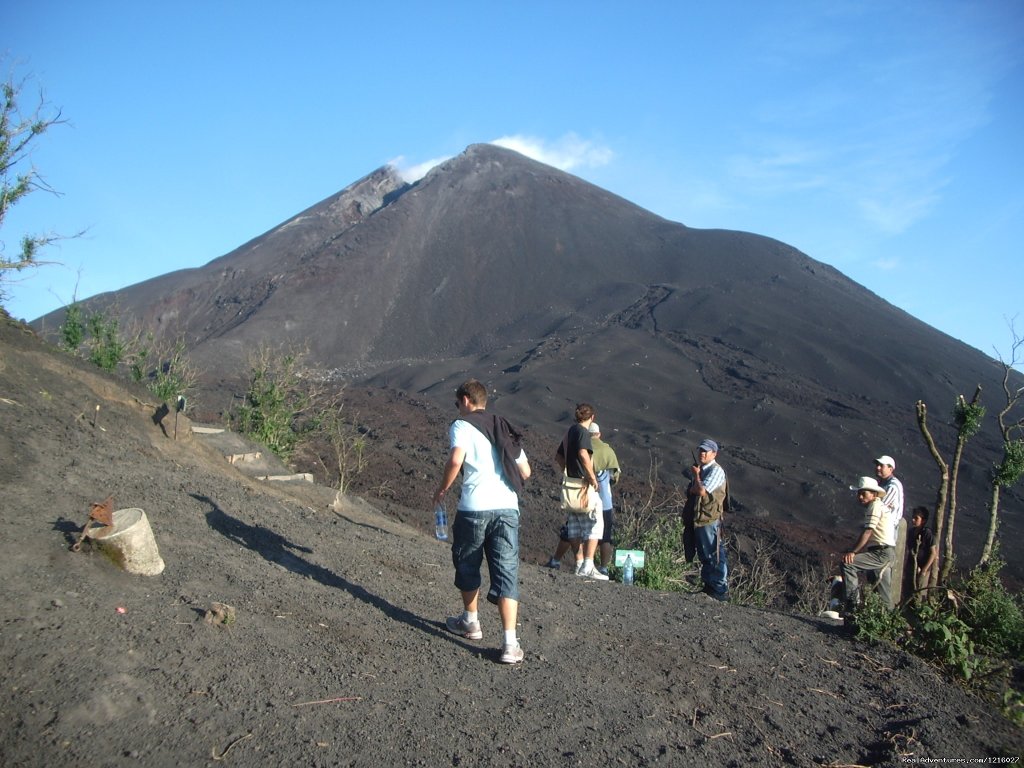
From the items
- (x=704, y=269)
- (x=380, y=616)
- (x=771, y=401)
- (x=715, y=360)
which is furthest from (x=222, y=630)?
(x=704, y=269)

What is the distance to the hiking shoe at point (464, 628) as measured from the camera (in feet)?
16.5

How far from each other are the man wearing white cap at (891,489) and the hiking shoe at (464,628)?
3.09m

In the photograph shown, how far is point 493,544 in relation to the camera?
4.79 m

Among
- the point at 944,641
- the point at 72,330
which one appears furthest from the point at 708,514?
the point at 72,330

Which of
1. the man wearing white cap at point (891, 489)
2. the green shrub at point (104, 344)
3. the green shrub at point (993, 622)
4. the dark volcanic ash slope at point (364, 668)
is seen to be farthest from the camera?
the green shrub at point (104, 344)

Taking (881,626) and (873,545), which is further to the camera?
(873,545)

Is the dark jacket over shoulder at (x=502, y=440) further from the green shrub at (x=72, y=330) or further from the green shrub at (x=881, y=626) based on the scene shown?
the green shrub at (x=72, y=330)

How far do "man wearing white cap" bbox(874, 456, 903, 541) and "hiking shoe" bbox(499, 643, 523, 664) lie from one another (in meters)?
3.02

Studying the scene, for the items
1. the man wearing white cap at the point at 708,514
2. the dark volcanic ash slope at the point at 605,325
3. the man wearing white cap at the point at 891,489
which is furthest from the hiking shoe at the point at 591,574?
the dark volcanic ash slope at the point at 605,325

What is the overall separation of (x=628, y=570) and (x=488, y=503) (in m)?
3.88

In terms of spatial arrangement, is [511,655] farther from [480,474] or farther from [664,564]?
[664,564]

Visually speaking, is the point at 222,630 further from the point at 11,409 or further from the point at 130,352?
the point at 130,352

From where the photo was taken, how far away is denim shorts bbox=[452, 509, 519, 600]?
4738 millimetres

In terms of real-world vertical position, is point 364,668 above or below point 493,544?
below
